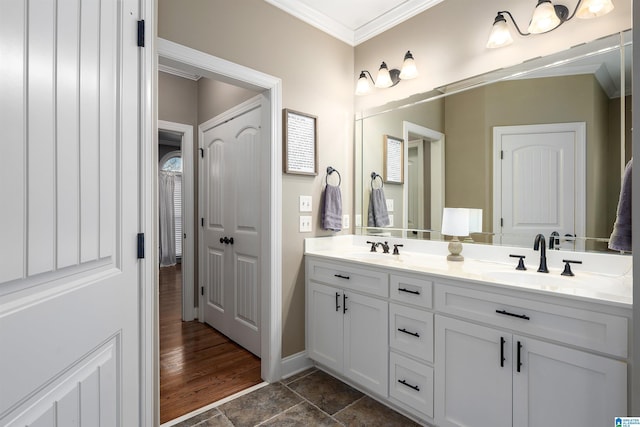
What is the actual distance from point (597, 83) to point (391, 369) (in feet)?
6.08

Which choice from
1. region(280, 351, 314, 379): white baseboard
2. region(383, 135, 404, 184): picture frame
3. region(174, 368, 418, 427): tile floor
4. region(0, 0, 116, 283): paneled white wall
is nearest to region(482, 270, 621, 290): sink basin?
region(174, 368, 418, 427): tile floor

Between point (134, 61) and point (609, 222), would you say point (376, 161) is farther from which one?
point (134, 61)

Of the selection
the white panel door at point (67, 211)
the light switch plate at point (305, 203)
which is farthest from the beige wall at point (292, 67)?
the white panel door at point (67, 211)

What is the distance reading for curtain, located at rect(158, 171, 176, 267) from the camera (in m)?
7.23

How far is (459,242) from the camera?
2.08 meters

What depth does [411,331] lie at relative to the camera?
173cm

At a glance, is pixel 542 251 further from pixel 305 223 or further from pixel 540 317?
pixel 305 223

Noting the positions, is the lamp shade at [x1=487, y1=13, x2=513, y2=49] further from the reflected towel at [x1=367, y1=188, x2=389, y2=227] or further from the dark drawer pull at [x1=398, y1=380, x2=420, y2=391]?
the dark drawer pull at [x1=398, y1=380, x2=420, y2=391]

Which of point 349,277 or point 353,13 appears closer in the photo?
point 349,277

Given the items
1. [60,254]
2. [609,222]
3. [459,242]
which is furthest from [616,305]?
[60,254]

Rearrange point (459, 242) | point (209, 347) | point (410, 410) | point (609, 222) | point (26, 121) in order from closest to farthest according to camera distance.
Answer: point (26, 121), point (609, 222), point (410, 410), point (459, 242), point (209, 347)

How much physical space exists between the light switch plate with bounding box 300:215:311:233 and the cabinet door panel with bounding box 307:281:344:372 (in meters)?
0.40

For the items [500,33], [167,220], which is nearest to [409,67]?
[500,33]

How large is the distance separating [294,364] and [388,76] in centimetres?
231
